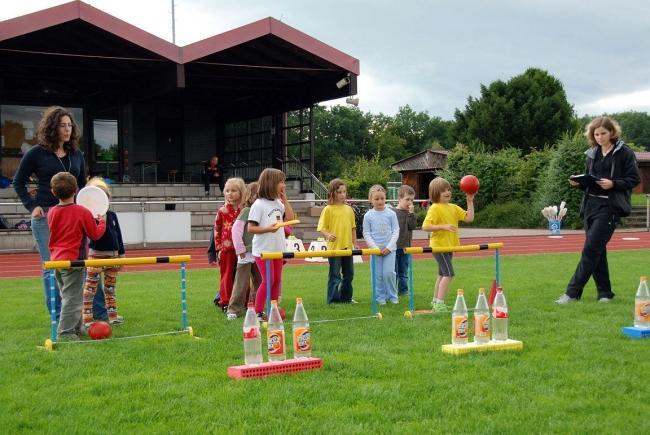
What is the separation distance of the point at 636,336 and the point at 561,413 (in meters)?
2.75

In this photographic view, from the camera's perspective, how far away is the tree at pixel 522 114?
59.7m

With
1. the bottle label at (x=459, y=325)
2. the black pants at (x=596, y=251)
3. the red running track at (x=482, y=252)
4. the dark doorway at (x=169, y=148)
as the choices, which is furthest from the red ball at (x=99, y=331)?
the dark doorway at (x=169, y=148)

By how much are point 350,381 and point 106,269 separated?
430 centimetres

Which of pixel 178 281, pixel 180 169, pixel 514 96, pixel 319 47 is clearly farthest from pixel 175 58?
pixel 514 96

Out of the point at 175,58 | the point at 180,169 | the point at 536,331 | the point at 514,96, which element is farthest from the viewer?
the point at 514,96

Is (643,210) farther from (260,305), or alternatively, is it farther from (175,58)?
(260,305)

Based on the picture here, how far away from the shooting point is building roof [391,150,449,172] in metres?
56.5

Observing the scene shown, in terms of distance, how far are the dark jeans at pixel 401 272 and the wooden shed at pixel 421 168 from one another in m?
43.8

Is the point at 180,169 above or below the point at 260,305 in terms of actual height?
above

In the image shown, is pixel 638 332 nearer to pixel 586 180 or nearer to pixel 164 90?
pixel 586 180

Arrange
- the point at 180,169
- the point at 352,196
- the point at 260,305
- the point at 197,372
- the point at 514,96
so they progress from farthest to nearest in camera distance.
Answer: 1. the point at 514,96
2. the point at 352,196
3. the point at 180,169
4. the point at 260,305
5. the point at 197,372

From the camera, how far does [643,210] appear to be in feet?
123

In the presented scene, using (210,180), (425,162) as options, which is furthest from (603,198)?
(425,162)

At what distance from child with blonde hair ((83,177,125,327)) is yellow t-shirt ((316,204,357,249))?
2825 mm
